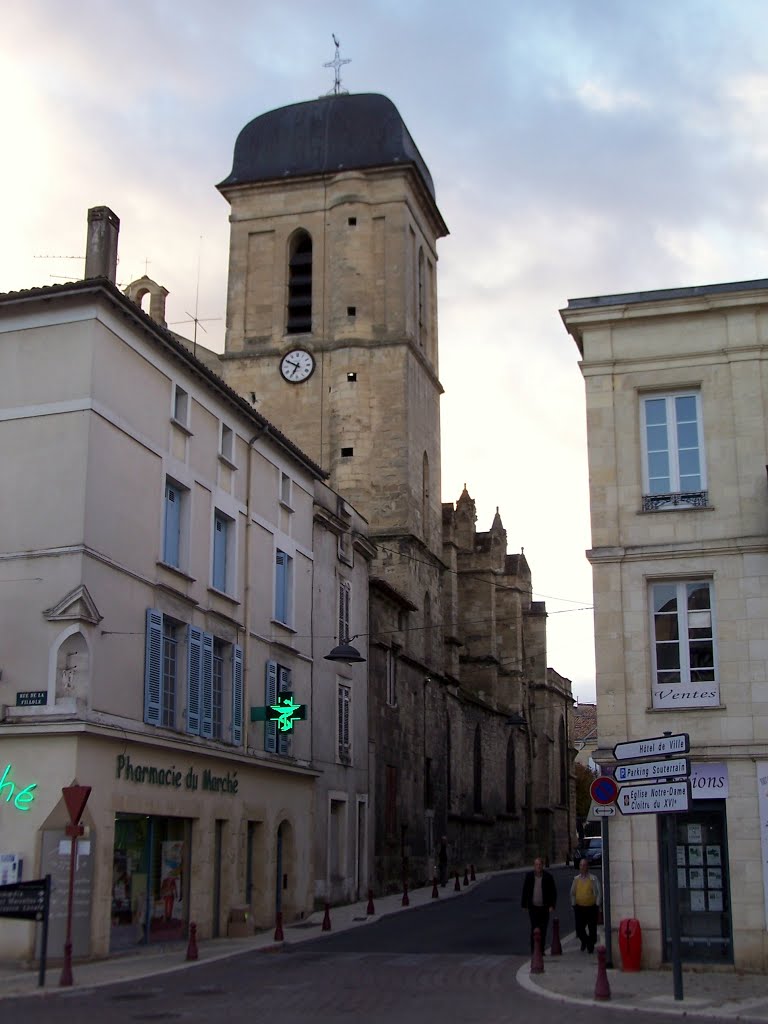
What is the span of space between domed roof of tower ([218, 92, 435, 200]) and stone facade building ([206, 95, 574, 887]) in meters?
0.06

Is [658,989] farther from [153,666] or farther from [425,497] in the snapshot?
[425,497]

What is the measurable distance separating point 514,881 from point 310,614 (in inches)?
674

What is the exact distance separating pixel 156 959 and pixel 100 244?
12.5 m

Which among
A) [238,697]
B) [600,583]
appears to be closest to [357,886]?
[238,697]

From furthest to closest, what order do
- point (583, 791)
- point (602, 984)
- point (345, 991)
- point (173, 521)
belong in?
point (583, 791) < point (173, 521) < point (345, 991) < point (602, 984)

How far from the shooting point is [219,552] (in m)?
24.8

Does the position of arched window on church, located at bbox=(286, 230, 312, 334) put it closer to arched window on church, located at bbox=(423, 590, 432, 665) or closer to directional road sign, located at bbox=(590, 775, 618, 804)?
arched window on church, located at bbox=(423, 590, 432, 665)

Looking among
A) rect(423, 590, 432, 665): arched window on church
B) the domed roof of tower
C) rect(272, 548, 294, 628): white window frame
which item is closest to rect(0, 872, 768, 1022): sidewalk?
rect(272, 548, 294, 628): white window frame

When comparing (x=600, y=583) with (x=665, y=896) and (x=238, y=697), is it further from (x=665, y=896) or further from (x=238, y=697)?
(x=238, y=697)

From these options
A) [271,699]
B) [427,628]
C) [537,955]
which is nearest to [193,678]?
[271,699]

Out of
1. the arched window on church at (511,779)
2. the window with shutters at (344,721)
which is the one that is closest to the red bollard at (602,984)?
the window with shutters at (344,721)

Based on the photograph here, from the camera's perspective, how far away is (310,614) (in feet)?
96.9

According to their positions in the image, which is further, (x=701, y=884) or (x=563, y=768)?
(x=563, y=768)

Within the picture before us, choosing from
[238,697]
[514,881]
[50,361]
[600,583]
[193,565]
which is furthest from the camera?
[514,881]
